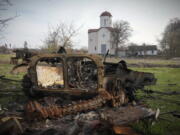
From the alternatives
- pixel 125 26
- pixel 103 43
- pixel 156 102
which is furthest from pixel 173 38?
pixel 156 102

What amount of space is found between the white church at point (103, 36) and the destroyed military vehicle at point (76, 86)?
47725mm

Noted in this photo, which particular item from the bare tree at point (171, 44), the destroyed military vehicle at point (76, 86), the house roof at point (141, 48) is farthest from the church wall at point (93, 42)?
the destroyed military vehicle at point (76, 86)

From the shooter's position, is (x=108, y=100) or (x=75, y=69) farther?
(x=75, y=69)

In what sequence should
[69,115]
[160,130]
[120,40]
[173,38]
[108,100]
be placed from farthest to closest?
[120,40], [173,38], [108,100], [69,115], [160,130]

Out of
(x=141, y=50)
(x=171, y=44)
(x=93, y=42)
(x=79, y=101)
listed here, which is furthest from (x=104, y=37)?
(x=79, y=101)

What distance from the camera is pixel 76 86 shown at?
4996 mm

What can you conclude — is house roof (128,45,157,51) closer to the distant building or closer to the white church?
the distant building

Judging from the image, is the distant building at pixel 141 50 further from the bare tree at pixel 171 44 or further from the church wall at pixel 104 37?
the bare tree at pixel 171 44

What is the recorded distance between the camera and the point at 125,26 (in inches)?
1953

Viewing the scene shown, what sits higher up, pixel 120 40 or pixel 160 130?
pixel 120 40

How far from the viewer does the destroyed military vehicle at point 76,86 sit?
3.88 m

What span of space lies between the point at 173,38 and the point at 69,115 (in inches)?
1845

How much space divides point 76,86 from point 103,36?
4974 cm

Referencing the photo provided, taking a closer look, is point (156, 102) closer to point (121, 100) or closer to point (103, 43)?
point (121, 100)
